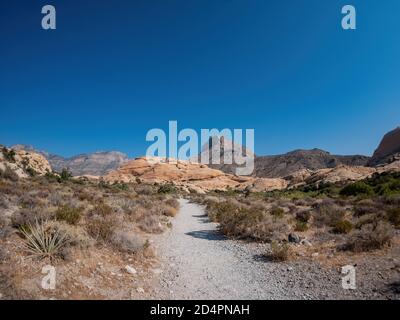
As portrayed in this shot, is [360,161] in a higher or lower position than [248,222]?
higher

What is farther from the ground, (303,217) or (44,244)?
(303,217)

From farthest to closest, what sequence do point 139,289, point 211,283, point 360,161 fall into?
point 360,161 → point 211,283 → point 139,289

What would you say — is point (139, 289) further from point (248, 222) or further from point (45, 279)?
point (248, 222)

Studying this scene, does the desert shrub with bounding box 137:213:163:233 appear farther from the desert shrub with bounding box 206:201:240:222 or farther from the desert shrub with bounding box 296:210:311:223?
the desert shrub with bounding box 296:210:311:223

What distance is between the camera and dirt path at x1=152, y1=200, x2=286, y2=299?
6262 mm

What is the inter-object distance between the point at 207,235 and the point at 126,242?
17.4 feet

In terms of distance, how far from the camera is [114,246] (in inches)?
330

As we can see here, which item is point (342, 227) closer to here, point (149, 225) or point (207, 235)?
point (207, 235)

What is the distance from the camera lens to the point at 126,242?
28.0 feet

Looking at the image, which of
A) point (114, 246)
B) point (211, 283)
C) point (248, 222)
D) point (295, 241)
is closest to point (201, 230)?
point (248, 222)

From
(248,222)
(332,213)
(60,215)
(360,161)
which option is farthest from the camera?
(360,161)

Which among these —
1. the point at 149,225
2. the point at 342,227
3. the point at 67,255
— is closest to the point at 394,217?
the point at 342,227

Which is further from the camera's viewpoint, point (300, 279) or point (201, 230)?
point (201, 230)
